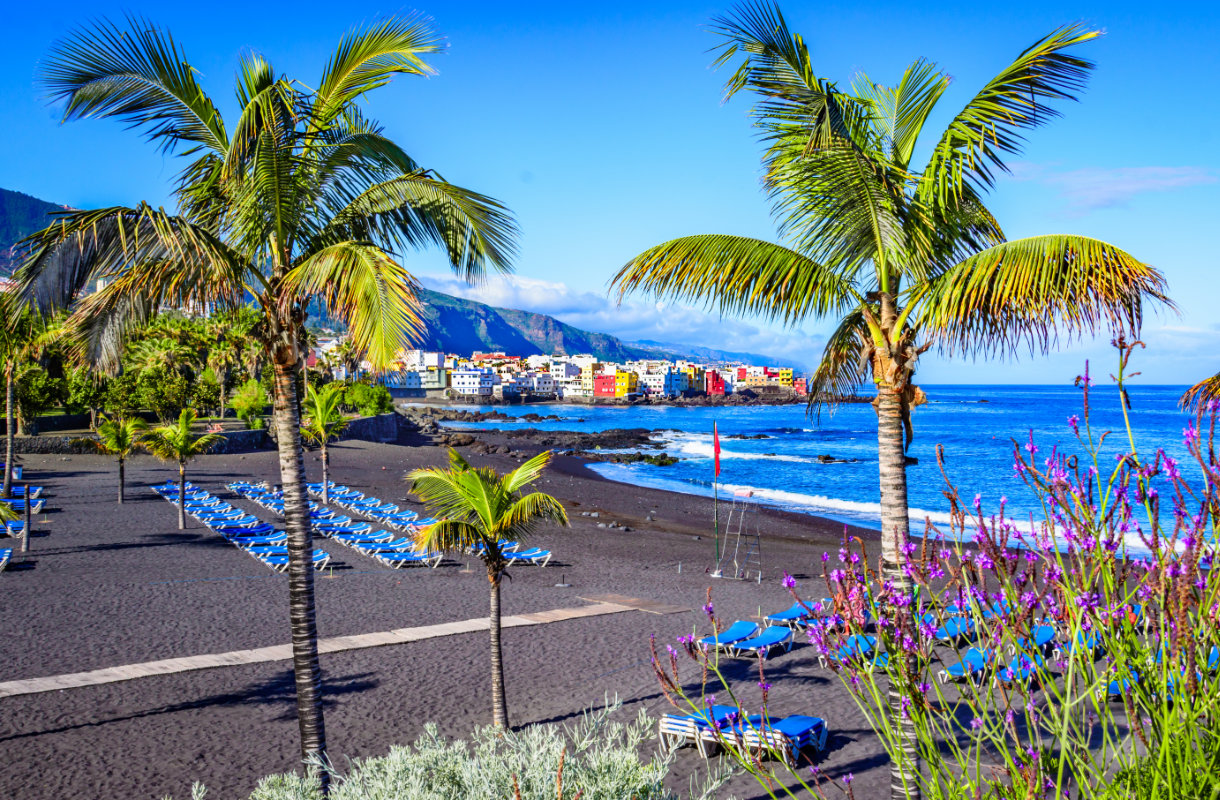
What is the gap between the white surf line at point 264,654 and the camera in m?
8.26

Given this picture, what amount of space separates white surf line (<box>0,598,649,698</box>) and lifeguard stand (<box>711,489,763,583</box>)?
4838 millimetres

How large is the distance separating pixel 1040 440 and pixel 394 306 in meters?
65.0

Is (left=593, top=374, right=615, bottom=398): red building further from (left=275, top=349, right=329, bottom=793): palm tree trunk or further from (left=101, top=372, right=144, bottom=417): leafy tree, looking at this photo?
(left=275, top=349, right=329, bottom=793): palm tree trunk

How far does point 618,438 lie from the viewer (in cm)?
6162

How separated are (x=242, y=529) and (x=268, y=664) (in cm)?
876

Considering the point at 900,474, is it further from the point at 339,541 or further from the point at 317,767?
the point at 339,541

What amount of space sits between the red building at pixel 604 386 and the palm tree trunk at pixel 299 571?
132 m

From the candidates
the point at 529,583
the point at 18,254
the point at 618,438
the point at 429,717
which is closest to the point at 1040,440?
the point at 618,438

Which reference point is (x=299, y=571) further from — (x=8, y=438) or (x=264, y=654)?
(x=8, y=438)

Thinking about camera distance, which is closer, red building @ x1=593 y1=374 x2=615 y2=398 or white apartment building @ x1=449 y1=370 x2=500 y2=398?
white apartment building @ x1=449 y1=370 x2=500 y2=398

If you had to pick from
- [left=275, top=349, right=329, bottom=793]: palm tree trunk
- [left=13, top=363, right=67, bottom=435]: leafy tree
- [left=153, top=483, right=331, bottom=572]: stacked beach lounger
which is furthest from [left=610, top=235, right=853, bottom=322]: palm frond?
[left=13, top=363, right=67, bottom=435]: leafy tree

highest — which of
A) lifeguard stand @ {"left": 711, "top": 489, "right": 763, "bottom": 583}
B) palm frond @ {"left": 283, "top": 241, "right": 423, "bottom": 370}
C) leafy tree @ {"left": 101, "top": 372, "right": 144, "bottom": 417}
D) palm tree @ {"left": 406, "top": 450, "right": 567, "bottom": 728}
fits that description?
palm frond @ {"left": 283, "top": 241, "right": 423, "bottom": 370}

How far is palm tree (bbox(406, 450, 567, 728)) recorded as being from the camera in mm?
7328

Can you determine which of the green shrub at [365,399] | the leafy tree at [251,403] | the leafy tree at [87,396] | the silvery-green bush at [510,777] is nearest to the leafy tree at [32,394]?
the leafy tree at [87,396]
